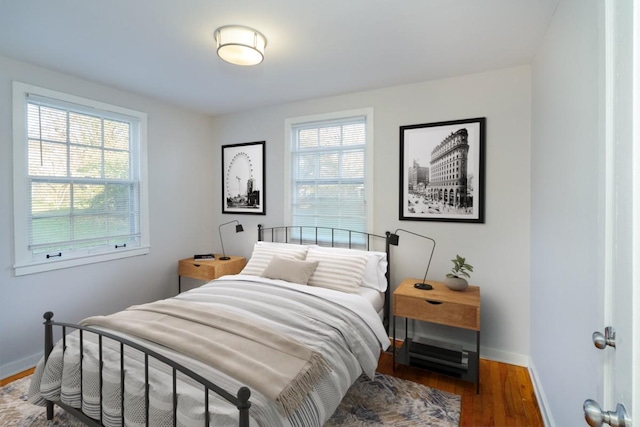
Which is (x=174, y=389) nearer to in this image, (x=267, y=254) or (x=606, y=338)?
(x=606, y=338)

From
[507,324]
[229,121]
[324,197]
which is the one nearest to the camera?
[507,324]

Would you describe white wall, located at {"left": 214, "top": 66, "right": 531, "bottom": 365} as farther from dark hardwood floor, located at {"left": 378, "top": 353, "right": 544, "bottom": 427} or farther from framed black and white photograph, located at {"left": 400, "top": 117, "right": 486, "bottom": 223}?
dark hardwood floor, located at {"left": 378, "top": 353, "right": 544, "bottom": 427}

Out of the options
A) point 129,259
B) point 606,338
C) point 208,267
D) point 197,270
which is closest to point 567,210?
point 606,338

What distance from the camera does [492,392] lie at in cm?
232

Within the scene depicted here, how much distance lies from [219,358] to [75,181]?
2.54 metres

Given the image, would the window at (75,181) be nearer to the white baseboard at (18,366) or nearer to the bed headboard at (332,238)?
the white baseboard at (18,366)

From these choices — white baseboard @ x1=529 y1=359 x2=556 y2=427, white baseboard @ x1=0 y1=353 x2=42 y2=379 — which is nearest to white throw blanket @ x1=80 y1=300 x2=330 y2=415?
white baseboard @ x1=0 y1=353 x2=42 y2=379

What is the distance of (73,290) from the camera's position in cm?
295

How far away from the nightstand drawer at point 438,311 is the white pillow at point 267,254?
1.07 meters

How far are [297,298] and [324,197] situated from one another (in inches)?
59.0

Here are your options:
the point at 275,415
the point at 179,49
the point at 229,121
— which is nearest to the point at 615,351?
the point at 275,415

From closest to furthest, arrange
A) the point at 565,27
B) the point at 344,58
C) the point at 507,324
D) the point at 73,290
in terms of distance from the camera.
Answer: the point at 565,27 < the point at 344,58 < the point at 507,324 < the point at 73,290

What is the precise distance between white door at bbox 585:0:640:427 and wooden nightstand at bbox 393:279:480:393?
1661mm

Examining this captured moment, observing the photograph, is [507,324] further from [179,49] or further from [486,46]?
[179,49]
